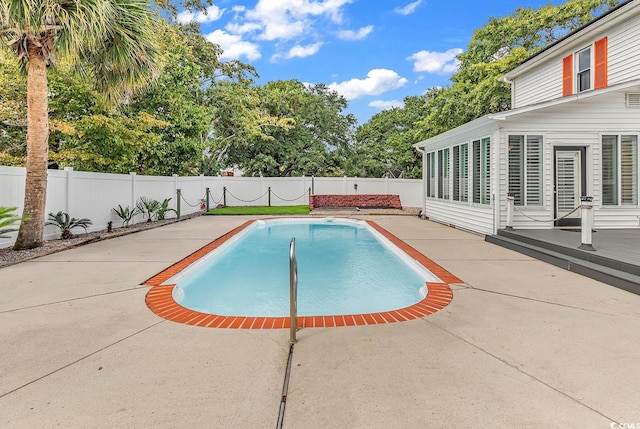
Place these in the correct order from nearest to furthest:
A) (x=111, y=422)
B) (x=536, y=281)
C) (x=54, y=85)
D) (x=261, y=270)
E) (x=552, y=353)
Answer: (x=111, y=422) → (x=552, y=353) → (x=536, y=281) → (x=261, y=270) → (x=54, y=85)

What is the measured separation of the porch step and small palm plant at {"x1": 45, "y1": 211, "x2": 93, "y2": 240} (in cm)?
943

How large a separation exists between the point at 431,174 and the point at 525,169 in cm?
456

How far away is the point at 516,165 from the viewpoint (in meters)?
7.87

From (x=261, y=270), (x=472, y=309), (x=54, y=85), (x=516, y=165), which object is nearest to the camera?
(x=472, y=309)

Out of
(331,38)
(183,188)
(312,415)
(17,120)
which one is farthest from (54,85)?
(331,38)

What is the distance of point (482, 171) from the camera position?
8.49 m

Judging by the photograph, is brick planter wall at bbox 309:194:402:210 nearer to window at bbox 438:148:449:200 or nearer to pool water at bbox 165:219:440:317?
window at bbox 438:148:449:200

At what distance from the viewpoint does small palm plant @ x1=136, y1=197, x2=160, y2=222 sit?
11.2 meters

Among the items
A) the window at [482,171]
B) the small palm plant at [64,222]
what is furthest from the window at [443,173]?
the small palm plant at [64,222]

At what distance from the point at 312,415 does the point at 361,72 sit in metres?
25.5

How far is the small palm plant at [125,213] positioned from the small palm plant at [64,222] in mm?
1676

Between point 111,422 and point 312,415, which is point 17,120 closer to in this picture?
point 111,422

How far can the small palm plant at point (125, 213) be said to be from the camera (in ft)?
32.5

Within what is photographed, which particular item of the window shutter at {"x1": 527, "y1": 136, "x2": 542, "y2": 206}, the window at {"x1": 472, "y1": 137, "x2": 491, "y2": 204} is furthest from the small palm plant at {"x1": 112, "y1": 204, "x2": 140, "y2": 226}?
the window shutter at {"x1": 527, "y1": 136, "x2": 542, "y2": 206}
